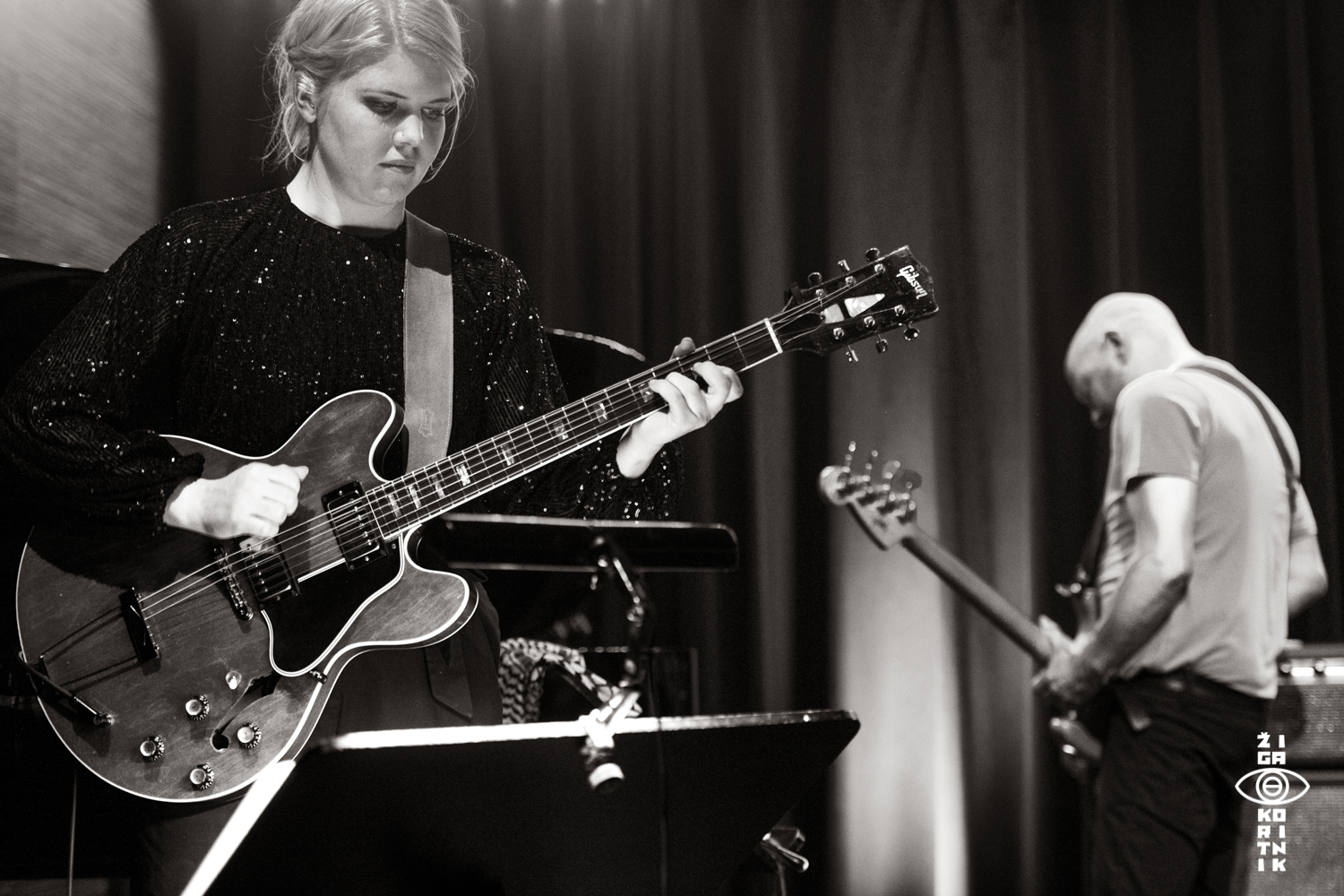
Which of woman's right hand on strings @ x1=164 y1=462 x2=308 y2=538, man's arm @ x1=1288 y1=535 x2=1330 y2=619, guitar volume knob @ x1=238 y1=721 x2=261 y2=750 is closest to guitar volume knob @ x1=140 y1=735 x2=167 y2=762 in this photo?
guitar volume knob @ x1=238 y1=721 x2=261 y2=750

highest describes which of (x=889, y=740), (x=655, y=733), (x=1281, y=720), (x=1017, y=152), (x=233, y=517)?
(x=1017, y=152)

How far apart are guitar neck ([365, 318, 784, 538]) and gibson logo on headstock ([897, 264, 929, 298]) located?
0.89ft

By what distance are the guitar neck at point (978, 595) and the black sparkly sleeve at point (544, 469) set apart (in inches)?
67.4

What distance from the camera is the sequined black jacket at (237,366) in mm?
1933

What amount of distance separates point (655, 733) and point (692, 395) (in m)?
1.03

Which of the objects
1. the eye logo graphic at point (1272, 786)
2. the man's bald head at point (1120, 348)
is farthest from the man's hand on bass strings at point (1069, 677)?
the man's bald head at point (1120, 348)

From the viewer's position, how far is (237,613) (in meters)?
1.93

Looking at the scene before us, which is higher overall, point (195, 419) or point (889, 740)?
point (195, 419)

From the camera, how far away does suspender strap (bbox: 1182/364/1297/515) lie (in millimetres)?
3098

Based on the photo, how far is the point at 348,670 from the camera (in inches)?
75.8

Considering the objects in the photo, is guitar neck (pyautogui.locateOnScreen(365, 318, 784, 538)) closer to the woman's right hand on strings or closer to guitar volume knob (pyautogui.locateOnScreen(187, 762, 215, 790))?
the woman's right hand on strings

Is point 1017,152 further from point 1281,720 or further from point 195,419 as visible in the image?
point 195,419

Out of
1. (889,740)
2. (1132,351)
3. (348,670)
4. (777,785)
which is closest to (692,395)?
(348,670)

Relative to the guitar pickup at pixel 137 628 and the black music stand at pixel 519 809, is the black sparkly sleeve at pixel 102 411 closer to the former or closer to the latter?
the guitar pickup at pixel 137 628
